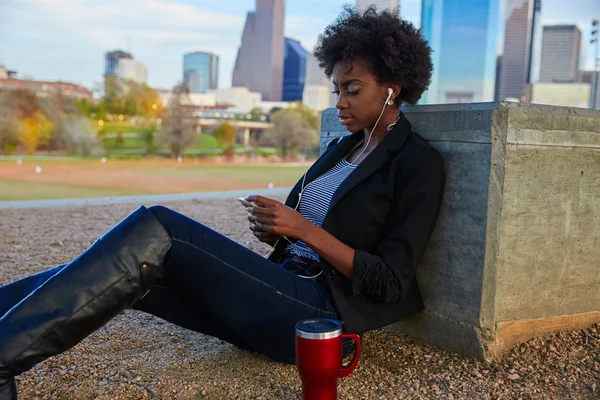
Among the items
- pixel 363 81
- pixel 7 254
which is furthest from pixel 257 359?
pixel 7 254

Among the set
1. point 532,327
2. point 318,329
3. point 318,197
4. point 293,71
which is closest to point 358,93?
point 318,197

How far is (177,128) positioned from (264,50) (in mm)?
47150

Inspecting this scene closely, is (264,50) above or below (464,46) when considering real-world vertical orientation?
below

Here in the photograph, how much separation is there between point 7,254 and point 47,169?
19776 millimetres

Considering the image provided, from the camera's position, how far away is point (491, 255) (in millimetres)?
2279

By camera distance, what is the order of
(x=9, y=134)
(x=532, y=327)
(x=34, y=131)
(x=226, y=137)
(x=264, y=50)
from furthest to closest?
(x=264, y=50) < (x=226, y=137) < (x=34, y=131) < (x=9, y=134) < (x=532, y=327)

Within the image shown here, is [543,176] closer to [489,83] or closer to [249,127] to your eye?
[249,127]

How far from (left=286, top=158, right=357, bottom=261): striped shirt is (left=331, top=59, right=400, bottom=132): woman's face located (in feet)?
0.71

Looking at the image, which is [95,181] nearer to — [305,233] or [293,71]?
[305,233]

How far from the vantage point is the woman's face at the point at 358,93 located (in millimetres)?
2441

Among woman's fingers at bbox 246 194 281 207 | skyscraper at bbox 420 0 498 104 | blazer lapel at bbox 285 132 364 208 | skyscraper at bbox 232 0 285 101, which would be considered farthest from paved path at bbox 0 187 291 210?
skyscraper at bbox 420 0 498 104

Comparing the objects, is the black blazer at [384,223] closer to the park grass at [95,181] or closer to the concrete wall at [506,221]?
the concrete wall at [506,221]

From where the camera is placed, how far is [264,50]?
79938mm

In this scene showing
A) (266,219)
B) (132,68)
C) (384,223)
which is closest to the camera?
(266,219)
